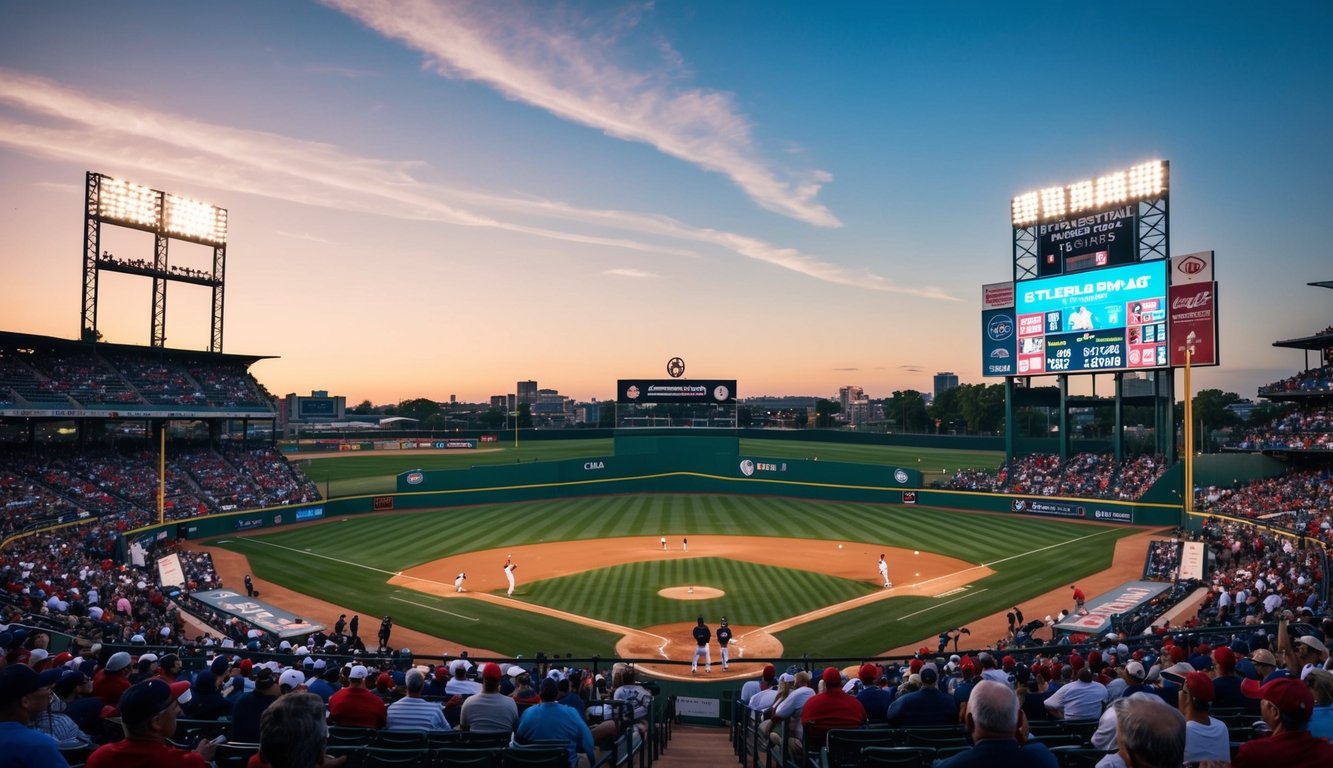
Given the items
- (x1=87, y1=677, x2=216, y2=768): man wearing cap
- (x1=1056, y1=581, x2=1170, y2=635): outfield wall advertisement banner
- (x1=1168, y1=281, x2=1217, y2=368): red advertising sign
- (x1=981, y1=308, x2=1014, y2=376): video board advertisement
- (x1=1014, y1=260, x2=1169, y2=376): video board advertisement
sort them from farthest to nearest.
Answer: (x1=981, y1=308, x2=1014, y2=376): video board advertisement
(x1=1014, y1=260, x2=1169, y2=376): video board advertisement
(x1=1168, y1=281, x2=1217, y2=368): red advertising sign
(x1=1056, y1=581, x2=1170, y2=635): outfield wall advertisement banner
(x1=87, y1=677, x2=216, y2=768): man wearing cap

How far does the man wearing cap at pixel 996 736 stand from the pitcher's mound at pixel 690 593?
86.4 ft

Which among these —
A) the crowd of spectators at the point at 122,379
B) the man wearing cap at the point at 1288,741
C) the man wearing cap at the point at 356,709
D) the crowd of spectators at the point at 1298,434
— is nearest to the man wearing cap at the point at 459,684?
the man wearing cap at the point at 356,709

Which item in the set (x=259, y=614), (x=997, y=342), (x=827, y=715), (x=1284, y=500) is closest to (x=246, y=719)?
(x=827, y=715)

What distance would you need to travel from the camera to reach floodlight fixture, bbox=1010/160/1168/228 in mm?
44688

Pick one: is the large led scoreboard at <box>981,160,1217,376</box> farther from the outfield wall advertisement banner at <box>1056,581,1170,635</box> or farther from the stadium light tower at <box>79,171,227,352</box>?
the stadium light tower at <box>79,171,227,352</box>

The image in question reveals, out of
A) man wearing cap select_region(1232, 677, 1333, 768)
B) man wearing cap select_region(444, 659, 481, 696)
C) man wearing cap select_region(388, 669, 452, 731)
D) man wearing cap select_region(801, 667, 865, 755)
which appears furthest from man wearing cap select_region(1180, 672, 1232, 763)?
man wearing cap select_region(444, 659, 481, 696)

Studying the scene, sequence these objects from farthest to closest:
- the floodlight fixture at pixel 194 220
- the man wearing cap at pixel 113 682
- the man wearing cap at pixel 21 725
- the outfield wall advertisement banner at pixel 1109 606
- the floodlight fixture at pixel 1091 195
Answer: the floodlight fixture at pixel 194 220 < the floodlight fixture at pixel 1091 195 < the outfield wall advertisement banner at pixel 1109 606 < the man wearing cap at pixel 113 682 < the man wearing cap at pixel 21 725

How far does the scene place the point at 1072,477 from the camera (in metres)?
48.4

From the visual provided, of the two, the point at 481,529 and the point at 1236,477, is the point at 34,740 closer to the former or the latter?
the point at 481,529

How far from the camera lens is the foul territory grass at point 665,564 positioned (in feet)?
81.7

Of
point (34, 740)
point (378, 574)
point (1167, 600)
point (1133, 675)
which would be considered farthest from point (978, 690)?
point (378, 574)

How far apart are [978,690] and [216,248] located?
58601 mm

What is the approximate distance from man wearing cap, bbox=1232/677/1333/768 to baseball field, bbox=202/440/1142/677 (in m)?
19.0

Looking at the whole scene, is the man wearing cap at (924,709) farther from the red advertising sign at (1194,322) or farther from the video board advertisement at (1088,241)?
the video board advertisement at (1088,241)
